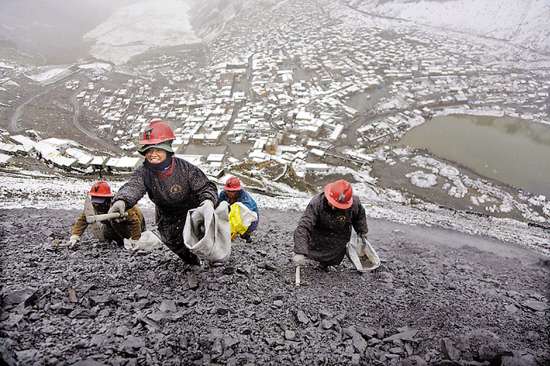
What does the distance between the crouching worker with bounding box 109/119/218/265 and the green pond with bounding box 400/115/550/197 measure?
17798mm

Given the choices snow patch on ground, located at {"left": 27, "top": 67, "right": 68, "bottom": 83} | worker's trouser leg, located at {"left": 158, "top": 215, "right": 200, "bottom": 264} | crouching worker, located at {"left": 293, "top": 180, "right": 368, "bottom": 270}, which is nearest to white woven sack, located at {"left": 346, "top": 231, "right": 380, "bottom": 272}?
crouching worker, located at {"left": 293, "top": 180, "right": 368, "bottom": 270}

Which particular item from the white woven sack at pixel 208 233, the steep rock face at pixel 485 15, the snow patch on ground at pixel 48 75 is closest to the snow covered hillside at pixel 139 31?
the snow patch on ground at pixel 48 75

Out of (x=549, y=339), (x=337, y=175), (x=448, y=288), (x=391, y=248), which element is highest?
(x=549, y=339)

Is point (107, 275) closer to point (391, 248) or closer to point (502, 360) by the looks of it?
point (502, 360)

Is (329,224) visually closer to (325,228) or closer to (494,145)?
(325,228)

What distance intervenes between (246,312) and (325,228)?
153cm

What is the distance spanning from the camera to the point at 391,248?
25.1 feet

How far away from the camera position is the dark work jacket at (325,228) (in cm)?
421

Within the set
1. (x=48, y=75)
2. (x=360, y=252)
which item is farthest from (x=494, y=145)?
(x=48, y=75)

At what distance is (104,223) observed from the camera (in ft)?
16.6

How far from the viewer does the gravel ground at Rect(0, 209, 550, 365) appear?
3.11 m

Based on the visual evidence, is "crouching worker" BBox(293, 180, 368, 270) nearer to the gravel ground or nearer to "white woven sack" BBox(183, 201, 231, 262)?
the gravel ground

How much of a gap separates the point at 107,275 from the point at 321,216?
119 inches

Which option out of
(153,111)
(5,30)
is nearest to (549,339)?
(153,111)
